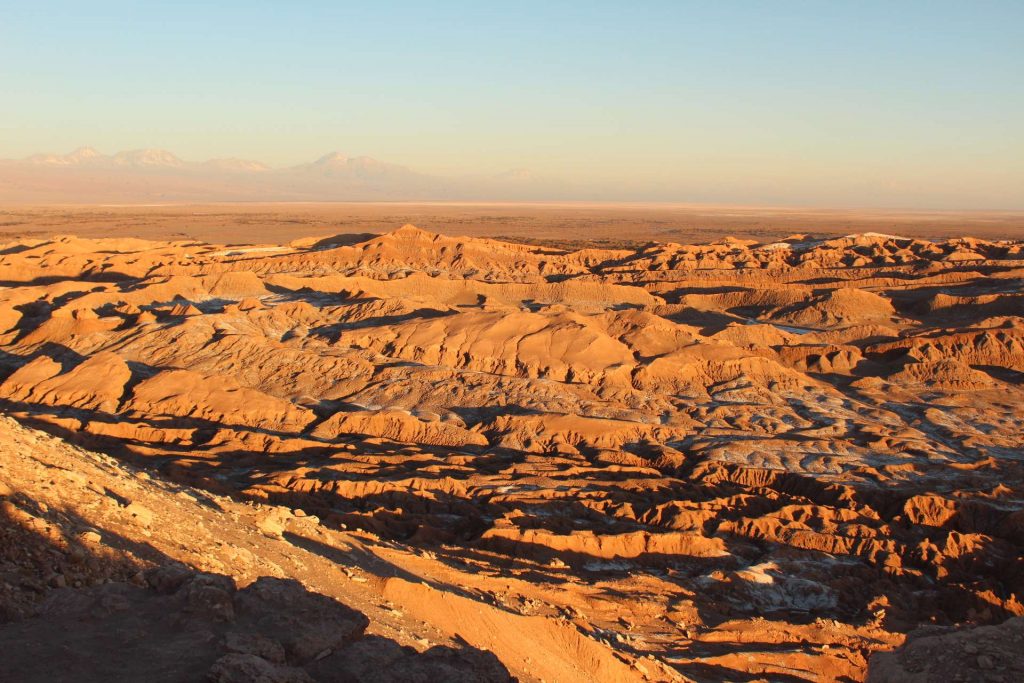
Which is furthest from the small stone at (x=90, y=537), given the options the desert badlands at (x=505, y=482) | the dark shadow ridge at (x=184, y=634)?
the dark shadow ridge at (x=184, y=634)

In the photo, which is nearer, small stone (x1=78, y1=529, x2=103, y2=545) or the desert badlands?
the desert badlands

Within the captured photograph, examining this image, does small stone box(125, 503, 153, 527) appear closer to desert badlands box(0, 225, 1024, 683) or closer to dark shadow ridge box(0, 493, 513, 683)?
desert badlands box(0, 225, 1024, 683)

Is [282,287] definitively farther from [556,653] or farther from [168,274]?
[556,653]

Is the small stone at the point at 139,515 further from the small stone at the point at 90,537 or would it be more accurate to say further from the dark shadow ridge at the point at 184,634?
the dark shadow ridge at the point at 184,634

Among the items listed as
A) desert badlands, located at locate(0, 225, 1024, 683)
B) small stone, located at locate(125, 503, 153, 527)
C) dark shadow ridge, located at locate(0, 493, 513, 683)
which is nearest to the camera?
dark shadow ridge, located at locate(0, 493, 513, 683)

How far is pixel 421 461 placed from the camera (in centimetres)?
2156

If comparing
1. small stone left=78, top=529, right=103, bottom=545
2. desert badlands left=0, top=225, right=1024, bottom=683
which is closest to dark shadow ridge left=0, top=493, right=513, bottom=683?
desert badlands left=0, top=225, right=1024, bottom=683

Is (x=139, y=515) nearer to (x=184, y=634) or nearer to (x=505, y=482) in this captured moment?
(x=184, y=634)

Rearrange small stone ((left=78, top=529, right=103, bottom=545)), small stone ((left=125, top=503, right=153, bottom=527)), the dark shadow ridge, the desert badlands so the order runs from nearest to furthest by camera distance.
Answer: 1. the dark shadow ridge
2. the desert badlands
3. small stone ((left=78, top=529, right=103, bottom=545))
4. small stone ((left=125, top=503, right=153, bottom=527))

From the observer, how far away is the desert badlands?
7.16 meters

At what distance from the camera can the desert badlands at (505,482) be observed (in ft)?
23.5

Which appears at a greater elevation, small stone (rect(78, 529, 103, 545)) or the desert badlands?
small stone (rect(78, 529, 103, 545))

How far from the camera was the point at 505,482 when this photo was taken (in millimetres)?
19969

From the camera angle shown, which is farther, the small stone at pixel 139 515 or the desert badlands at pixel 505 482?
the small stone at pixel 139 515
